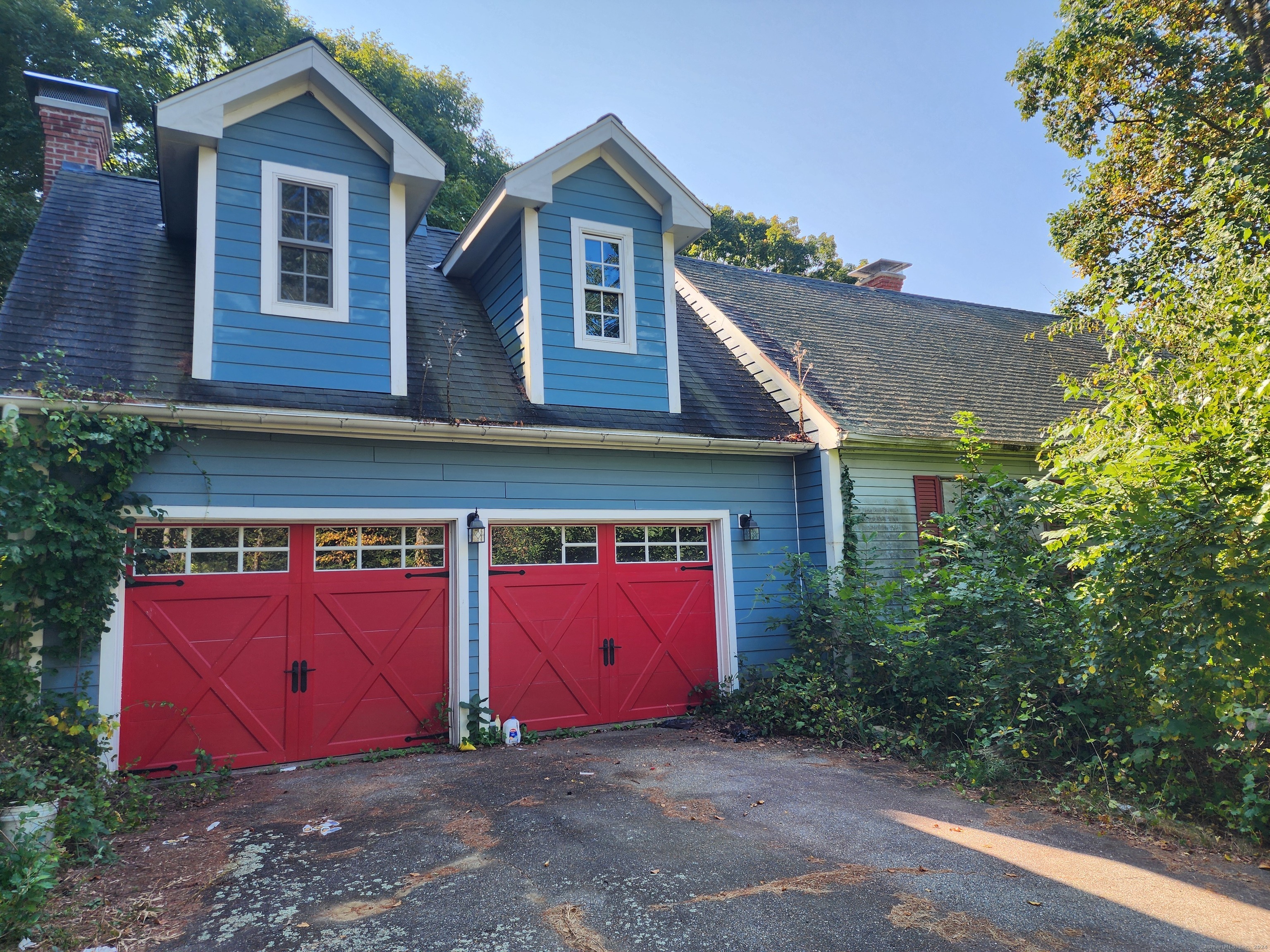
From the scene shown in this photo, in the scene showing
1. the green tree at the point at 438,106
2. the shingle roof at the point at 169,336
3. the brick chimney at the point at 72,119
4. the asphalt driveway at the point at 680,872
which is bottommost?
the asphalt driveway at the point at 680,872

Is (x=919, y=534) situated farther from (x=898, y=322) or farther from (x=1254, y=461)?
(x=898, y=322)

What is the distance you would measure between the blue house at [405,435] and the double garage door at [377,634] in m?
0.02

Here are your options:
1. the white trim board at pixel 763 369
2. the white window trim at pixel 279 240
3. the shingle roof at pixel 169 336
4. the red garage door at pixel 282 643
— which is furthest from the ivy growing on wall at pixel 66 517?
the white trim board at pixel 763 369

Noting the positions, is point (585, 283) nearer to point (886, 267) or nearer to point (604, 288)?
point (604, 288)

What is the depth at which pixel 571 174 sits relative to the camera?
8.57 meters

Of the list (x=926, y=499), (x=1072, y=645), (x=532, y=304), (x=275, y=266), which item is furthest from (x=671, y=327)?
(x=1072, y=645)

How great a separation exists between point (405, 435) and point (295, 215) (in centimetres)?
251

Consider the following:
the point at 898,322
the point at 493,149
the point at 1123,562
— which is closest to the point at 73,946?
the point at 1123,562

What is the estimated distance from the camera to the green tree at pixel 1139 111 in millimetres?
9828

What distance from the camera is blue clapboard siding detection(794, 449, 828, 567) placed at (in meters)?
8.79

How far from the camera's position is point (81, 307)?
684cm

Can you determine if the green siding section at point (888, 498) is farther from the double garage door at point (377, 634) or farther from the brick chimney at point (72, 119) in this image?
the brick chimney at point (72, 119)

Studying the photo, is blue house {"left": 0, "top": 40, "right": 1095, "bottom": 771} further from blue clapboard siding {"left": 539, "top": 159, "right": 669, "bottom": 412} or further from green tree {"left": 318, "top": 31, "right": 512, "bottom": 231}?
green tree {"left": 318, "top": 31, "right": 512, "bottom": 231}

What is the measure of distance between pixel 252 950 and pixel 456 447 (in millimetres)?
4751
